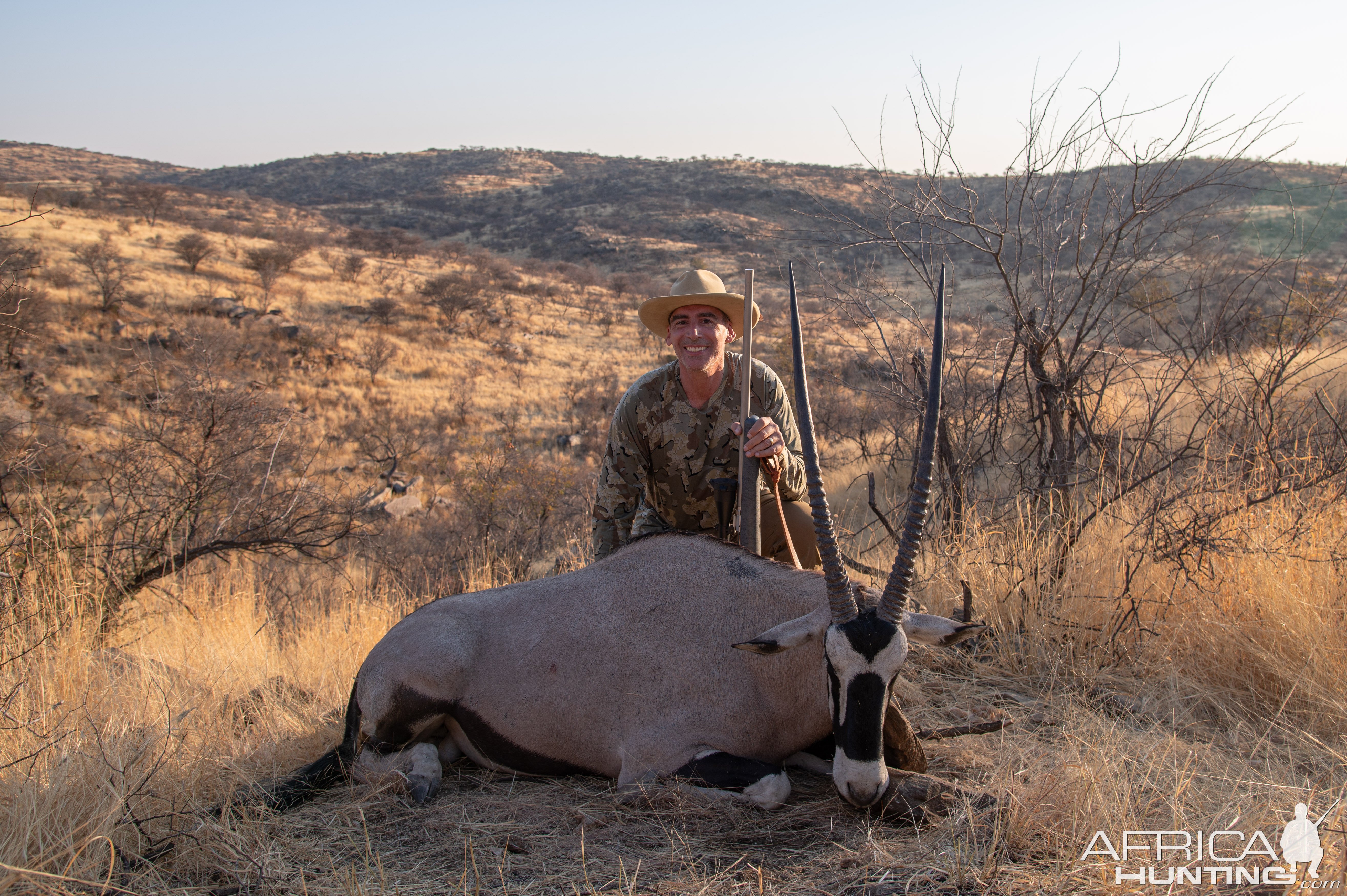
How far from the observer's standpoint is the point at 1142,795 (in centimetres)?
279

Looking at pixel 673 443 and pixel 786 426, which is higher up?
pixel 786 426

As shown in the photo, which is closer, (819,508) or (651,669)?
(819,508)

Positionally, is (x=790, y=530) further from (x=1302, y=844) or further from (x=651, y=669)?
(x=1302, y=844)

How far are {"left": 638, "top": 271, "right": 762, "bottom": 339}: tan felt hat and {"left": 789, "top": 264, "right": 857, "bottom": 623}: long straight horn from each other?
1155 mm

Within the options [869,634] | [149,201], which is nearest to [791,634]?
[869,634]

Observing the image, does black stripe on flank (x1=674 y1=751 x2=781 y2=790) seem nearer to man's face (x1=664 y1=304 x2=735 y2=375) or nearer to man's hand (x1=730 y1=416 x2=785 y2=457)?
man's hand (x1=730 y1=416 x2=785 y2=457)

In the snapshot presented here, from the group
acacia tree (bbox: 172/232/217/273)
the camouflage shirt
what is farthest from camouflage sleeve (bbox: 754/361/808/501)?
acacia tree (bbox: 172/232/217/273)

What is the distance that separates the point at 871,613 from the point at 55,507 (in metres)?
5.79

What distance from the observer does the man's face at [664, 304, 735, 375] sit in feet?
14.9

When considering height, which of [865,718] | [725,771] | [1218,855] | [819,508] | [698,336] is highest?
[698,336]

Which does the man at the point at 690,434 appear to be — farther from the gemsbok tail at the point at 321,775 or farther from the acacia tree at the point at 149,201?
the acacia tree at the point at 149,201

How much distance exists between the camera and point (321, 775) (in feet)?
11.1

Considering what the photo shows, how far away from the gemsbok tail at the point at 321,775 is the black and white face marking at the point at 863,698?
2047 millimetres

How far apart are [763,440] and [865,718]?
4.96ft
